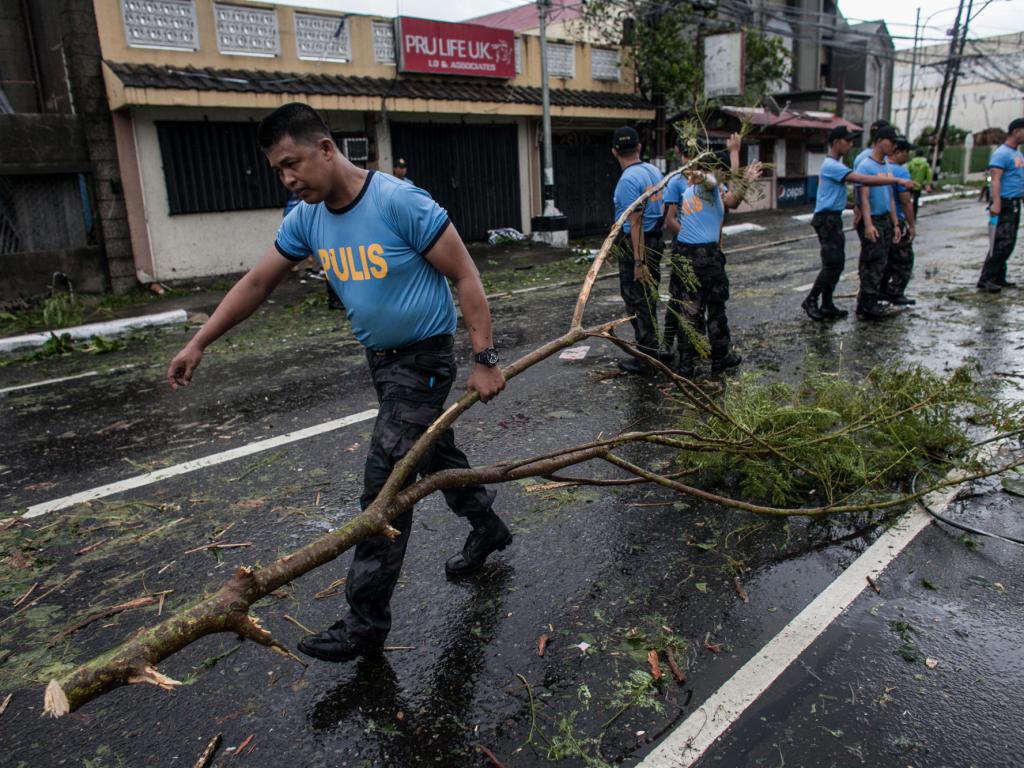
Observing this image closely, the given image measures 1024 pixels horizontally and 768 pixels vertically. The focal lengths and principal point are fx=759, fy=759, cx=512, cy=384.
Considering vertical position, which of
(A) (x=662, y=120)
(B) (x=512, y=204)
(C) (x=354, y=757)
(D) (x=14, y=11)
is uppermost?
(D) (x=14, y=11)

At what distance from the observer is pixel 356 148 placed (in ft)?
49.6

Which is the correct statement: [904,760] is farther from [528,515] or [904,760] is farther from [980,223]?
[980,223]

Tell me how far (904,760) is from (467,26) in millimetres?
16524

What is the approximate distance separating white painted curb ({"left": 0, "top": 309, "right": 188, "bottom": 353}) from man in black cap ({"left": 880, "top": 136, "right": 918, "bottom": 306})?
359 inches

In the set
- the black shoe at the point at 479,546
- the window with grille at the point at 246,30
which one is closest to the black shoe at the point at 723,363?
the black shoe at the point at 479,546

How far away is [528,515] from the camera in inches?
158

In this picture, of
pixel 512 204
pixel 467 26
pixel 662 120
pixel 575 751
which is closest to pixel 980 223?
pixel 662 120

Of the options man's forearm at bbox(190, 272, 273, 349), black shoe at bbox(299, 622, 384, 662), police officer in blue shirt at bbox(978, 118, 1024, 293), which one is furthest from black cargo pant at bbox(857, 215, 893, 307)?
black shoe at bbox(299, 622, 384, 662)

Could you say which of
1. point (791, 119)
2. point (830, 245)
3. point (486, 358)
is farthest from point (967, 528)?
point (791, 119)

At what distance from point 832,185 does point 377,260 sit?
21.6 ft

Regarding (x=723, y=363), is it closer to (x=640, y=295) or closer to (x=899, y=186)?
(x=640, y=295)

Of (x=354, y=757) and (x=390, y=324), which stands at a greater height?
(x=390, y=324)

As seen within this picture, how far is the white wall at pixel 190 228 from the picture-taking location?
1278 cm

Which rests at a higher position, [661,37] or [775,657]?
[661,37]
